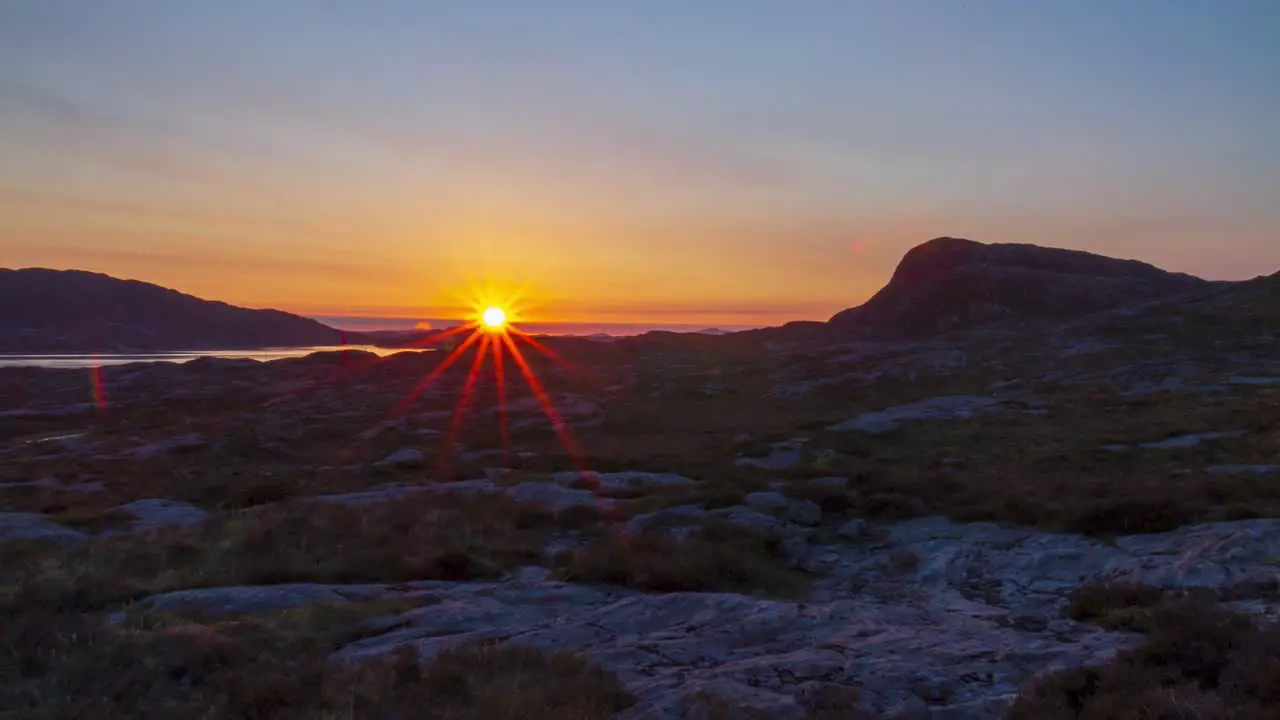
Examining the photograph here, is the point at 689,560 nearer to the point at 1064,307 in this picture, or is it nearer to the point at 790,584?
the point at 790,584

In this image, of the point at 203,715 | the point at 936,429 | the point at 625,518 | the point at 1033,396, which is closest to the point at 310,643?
the point at 203,715

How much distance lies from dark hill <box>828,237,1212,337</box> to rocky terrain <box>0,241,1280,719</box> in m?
48.0

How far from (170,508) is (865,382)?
51.6m

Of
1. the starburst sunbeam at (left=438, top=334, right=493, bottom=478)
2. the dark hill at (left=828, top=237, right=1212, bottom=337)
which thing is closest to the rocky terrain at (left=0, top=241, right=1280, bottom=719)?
the starburst sunbeam at (left=438, top=334, right=493, bottom=478)

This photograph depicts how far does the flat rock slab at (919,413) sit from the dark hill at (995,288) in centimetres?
4667

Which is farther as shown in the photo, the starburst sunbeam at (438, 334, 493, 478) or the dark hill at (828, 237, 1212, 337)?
the dark hill at (828, 237, 1212, 337)

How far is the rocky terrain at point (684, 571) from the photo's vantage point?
8.84 meters

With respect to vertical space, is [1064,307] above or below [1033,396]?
above

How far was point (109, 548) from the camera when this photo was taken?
55.3 ft

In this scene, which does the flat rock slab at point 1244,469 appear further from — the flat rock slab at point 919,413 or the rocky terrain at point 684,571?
the flat rock slab at point 919,413

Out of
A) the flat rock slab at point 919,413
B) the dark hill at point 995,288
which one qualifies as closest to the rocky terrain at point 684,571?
the flat rock slab at point 919,413

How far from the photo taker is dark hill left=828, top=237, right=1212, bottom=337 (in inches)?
3563

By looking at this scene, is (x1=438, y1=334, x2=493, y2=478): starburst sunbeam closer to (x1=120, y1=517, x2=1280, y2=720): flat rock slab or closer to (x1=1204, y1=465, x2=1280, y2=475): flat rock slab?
(x1=120, y1=517, x2=1280, y2=720): flat rock slab

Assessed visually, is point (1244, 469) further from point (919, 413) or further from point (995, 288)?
point (995, 288)
